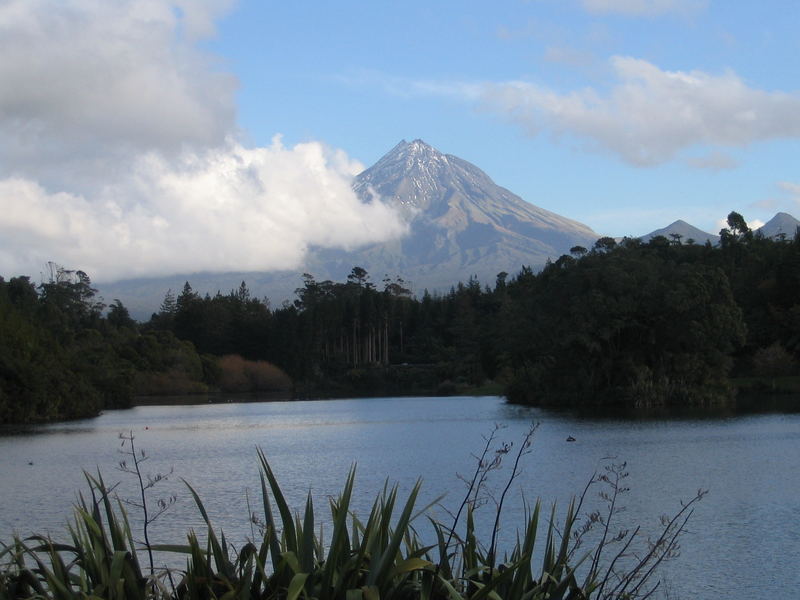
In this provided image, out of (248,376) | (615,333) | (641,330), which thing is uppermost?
(641,330)

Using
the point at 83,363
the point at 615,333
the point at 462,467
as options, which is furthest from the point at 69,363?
the point at 462,467

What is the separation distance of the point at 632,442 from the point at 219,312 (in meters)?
92.0

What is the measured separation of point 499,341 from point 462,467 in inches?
2353

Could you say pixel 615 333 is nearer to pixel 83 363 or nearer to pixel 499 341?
pixel 499 341

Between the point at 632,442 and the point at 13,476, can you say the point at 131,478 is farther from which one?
the point at 632,442

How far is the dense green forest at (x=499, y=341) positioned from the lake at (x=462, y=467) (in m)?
6.52

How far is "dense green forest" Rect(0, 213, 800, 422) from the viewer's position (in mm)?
59250

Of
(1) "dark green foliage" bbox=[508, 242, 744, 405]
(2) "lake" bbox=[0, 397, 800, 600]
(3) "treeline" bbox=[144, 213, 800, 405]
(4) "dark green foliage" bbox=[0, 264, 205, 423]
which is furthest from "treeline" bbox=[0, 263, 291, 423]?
(1) "dark green foliage" bbox=[508, 242, 744, 405]

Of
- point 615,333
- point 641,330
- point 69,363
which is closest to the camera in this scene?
point 641,330

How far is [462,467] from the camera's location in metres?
28.4

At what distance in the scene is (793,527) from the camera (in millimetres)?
17203

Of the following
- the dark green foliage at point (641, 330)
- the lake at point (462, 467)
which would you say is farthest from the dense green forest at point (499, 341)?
the lake at point (462, 467)

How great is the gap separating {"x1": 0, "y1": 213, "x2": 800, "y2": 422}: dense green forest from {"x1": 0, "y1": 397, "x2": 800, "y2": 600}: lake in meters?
6.52

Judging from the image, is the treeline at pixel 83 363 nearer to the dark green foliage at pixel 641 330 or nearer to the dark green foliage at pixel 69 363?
the dark green foliage at pixel 69 363
